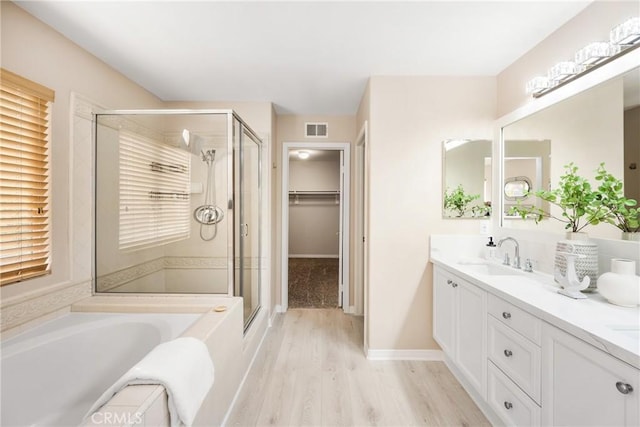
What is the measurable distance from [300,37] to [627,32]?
1.72 m

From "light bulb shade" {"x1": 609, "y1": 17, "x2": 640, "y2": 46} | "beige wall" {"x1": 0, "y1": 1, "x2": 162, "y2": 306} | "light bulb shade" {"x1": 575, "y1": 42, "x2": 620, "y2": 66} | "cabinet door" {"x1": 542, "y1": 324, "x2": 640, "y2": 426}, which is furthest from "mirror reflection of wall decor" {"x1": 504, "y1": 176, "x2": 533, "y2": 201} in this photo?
"beige wall" {"x1": 0, "y1": 1, "x2": 162, "y2": 306}

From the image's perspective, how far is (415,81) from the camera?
2375 millimetres

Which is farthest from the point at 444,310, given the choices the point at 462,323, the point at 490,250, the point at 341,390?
the point at 341,390

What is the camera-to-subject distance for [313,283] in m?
4.69

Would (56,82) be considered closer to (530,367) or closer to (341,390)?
(341,390)

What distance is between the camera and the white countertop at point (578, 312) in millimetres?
889

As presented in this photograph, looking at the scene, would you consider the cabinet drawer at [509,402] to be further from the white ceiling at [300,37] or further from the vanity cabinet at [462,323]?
the white ceiling at [300,37]

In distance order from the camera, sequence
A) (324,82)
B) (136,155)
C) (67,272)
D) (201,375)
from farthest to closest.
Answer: (324,82), (136,155), (67,272), (201,375)

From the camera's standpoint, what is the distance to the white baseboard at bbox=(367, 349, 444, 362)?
2.38 metres

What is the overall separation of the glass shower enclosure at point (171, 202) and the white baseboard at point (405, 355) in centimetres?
116

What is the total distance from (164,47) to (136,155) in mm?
896

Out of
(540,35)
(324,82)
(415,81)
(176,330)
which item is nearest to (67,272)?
(176,330)

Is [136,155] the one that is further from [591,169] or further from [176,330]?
[591,169]
